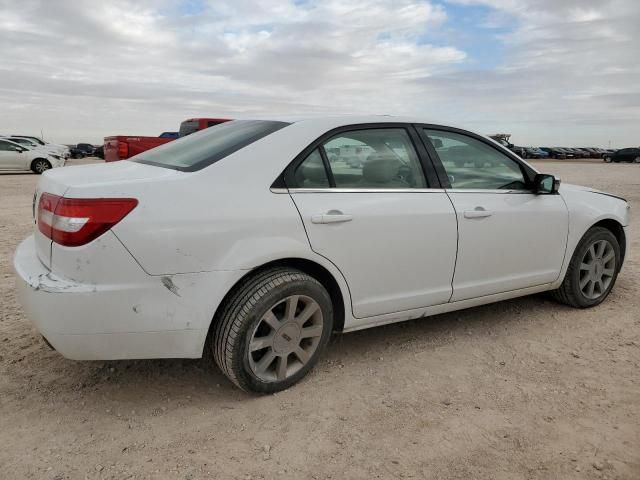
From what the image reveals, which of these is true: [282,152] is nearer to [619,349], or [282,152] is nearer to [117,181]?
[117,181]

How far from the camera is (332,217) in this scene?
2785mm

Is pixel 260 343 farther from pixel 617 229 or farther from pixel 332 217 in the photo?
pixel 617 229

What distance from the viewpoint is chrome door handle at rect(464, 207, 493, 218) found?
10.8ft

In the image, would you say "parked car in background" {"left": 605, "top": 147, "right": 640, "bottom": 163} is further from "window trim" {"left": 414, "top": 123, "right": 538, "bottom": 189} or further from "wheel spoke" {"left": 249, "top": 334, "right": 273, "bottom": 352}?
"wheel spoke" {"left": 249, "top": 334, "right": 273, "bottom": 352}

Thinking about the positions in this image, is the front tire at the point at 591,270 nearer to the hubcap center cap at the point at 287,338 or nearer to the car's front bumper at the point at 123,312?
the hubcap center cap at the point at 287,338

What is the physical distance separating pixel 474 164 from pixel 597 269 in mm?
1603

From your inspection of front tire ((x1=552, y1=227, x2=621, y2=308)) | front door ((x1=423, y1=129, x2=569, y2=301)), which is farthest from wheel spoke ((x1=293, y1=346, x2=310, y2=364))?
front tire ((x1=552, y1=227, x2=621, y2=308))

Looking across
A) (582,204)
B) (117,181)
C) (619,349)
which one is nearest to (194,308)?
(117,181)

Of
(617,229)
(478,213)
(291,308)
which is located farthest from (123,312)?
(617,229)

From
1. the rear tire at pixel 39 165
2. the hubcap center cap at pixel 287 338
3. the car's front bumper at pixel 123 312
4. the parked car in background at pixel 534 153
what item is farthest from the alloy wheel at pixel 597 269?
the parked car in background at pixel 534 153

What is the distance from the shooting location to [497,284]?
141 inches

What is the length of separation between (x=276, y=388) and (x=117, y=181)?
4.50 ft

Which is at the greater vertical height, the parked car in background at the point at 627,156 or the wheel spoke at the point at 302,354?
the parked car in background at the point at 627,156

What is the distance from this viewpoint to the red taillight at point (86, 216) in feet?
7.51
